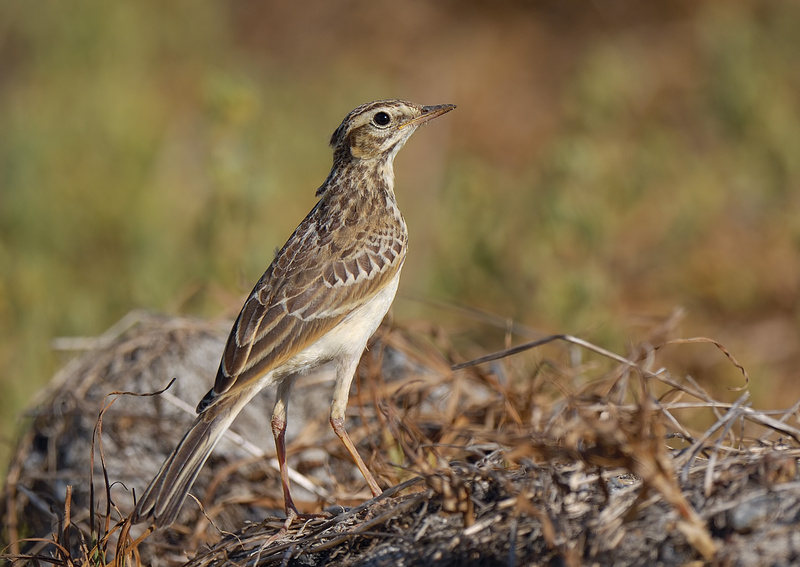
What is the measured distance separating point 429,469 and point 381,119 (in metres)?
2.26

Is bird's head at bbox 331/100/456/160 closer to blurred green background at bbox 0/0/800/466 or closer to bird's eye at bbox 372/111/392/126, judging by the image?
bird's eye at bbox 372/111/392/126

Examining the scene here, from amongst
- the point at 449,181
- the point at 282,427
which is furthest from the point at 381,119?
the point at 449,181

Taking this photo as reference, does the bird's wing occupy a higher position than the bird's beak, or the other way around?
the bird's beak

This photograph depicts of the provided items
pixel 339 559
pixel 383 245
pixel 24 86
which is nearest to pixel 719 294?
pixel 383 245

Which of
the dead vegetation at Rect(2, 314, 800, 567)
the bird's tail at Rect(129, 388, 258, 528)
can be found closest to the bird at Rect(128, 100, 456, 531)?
the bird's tail at Rect(129, 388, 258, 528)

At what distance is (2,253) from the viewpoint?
741 cm

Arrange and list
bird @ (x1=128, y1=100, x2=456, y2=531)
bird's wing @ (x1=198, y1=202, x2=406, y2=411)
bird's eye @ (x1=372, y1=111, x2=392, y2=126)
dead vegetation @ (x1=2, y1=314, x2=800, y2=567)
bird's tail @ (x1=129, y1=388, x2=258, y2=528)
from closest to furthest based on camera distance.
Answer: dead vegetation @ (x1=2, y1=314, x2=800, y2=567)
bird's tail @ (x1=129, y1=388, x2=258, y2=528)
bird @ (x1=128, y1=100, x2=456, y2=531)
bird's wing @ (x1=198, y1=202, x2=406, y2=411)
bird's eye @ (x1=372, y1=111, x2=392, y2=126)

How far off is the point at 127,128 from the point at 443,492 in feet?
21.5

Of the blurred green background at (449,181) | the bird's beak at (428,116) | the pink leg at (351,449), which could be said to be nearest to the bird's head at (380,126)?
the bird's beak at (428,116)

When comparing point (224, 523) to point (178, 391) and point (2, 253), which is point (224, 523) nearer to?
point (178, 391)

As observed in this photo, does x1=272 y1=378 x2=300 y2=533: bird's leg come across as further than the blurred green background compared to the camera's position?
No

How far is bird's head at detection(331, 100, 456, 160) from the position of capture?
463cm

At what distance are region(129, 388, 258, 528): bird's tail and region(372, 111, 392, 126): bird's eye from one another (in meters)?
1.58

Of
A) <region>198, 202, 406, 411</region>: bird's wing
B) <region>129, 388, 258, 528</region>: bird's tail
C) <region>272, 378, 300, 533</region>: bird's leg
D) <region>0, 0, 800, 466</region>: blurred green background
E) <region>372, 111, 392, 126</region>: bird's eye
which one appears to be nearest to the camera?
<region>129, 388, 258, 528</region>: bird's tail
